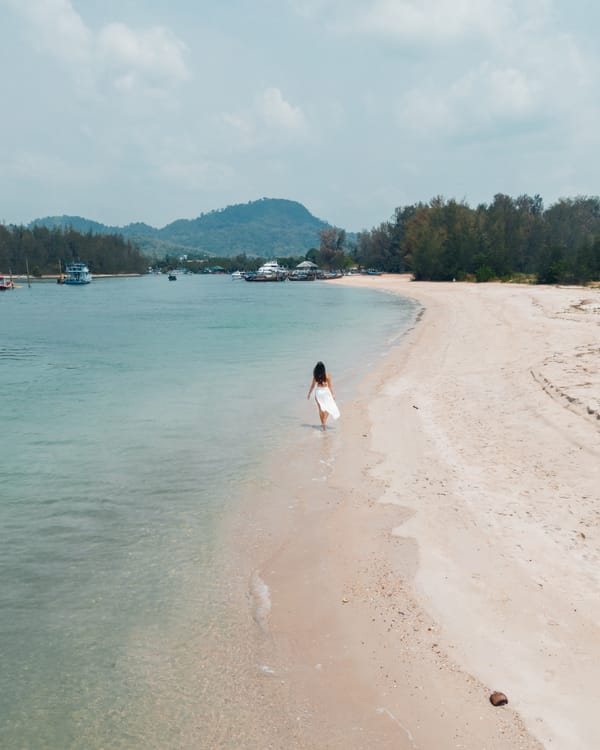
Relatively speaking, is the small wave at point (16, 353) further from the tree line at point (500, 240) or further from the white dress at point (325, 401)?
the tree line at point (500, 240)

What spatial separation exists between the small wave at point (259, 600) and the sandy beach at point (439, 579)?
0.03 m

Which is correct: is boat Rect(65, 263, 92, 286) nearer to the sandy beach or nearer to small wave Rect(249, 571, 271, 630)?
the sandy beach

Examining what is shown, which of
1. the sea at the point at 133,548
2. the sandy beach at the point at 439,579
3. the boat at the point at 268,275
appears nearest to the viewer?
the sandy beach at the point at 439,579

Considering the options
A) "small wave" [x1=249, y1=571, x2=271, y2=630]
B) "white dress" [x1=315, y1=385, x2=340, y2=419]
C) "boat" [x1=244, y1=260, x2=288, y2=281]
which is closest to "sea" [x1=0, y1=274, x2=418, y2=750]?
"small wave" [x1=249, y1=571, x2=271, y2=630]

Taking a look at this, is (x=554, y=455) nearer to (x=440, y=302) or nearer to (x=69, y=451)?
(x=69, y=451)

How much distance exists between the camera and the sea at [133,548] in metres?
5.90

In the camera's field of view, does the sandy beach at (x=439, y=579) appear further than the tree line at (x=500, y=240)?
No

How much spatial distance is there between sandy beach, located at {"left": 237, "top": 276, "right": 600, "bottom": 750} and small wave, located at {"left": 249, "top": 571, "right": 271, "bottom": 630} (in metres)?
0.03

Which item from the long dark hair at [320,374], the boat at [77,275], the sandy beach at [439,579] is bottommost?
the boat at [77,275]

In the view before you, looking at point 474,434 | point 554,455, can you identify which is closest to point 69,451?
point 474,434

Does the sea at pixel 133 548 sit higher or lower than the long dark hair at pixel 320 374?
lower

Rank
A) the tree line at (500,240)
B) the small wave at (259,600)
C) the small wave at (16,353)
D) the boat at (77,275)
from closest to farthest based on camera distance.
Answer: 1. the small wave at (259,600)
2. the small wave at (16,353)
3. the tree line at (500,240)
4. the boat at (77,275)

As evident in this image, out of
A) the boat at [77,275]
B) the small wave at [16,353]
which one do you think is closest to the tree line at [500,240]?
the small wave at [16,353]

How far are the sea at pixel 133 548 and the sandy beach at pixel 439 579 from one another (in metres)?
0.68
